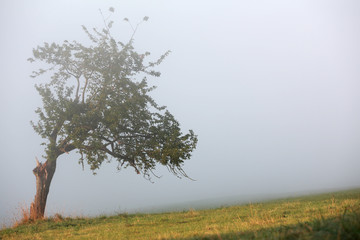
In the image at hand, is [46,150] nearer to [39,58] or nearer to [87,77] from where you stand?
[87,77]

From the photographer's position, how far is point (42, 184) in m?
20.6

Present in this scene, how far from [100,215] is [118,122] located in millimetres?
6109

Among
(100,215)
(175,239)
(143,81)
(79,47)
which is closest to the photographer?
(175,239)

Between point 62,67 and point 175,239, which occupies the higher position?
point 62,67

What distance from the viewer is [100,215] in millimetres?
18500

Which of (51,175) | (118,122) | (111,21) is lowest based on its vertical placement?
(51,175)

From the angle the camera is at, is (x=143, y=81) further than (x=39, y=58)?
No

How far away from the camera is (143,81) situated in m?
20.2

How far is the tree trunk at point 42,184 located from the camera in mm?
20062

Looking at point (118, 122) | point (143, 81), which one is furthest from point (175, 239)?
point (143, 81)

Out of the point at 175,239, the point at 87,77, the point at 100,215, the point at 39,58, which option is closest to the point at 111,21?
the point at 87,77

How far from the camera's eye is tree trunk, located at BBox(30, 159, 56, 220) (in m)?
20.1

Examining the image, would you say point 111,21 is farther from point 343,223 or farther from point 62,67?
point 343,223

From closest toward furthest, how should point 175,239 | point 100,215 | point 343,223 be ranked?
point 343,223, point 175,239, point 100,215
